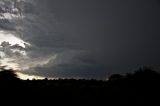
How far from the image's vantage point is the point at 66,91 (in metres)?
39.3

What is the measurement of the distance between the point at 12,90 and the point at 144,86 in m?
21.4

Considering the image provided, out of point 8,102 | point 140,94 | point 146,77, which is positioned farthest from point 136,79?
point 8,102

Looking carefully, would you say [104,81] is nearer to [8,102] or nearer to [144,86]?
[144,86]

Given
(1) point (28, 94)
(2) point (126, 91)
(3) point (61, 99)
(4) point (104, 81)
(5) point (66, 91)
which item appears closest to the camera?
(1) point (28, 94)

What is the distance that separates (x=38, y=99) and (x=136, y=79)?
20.9 metres

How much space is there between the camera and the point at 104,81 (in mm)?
58188

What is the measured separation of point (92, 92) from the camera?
42.5m

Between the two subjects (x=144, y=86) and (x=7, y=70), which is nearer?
(x=7, y=70)

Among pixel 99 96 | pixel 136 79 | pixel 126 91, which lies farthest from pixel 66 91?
pixel 136 79

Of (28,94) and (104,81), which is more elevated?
(104,81)

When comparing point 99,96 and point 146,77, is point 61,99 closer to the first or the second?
point 99,96

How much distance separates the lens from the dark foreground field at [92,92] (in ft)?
87.5

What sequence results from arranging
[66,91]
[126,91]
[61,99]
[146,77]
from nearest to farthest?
[61,99], [66,91], [126,91], [146,77]

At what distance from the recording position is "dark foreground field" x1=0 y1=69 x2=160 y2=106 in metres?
26.7
